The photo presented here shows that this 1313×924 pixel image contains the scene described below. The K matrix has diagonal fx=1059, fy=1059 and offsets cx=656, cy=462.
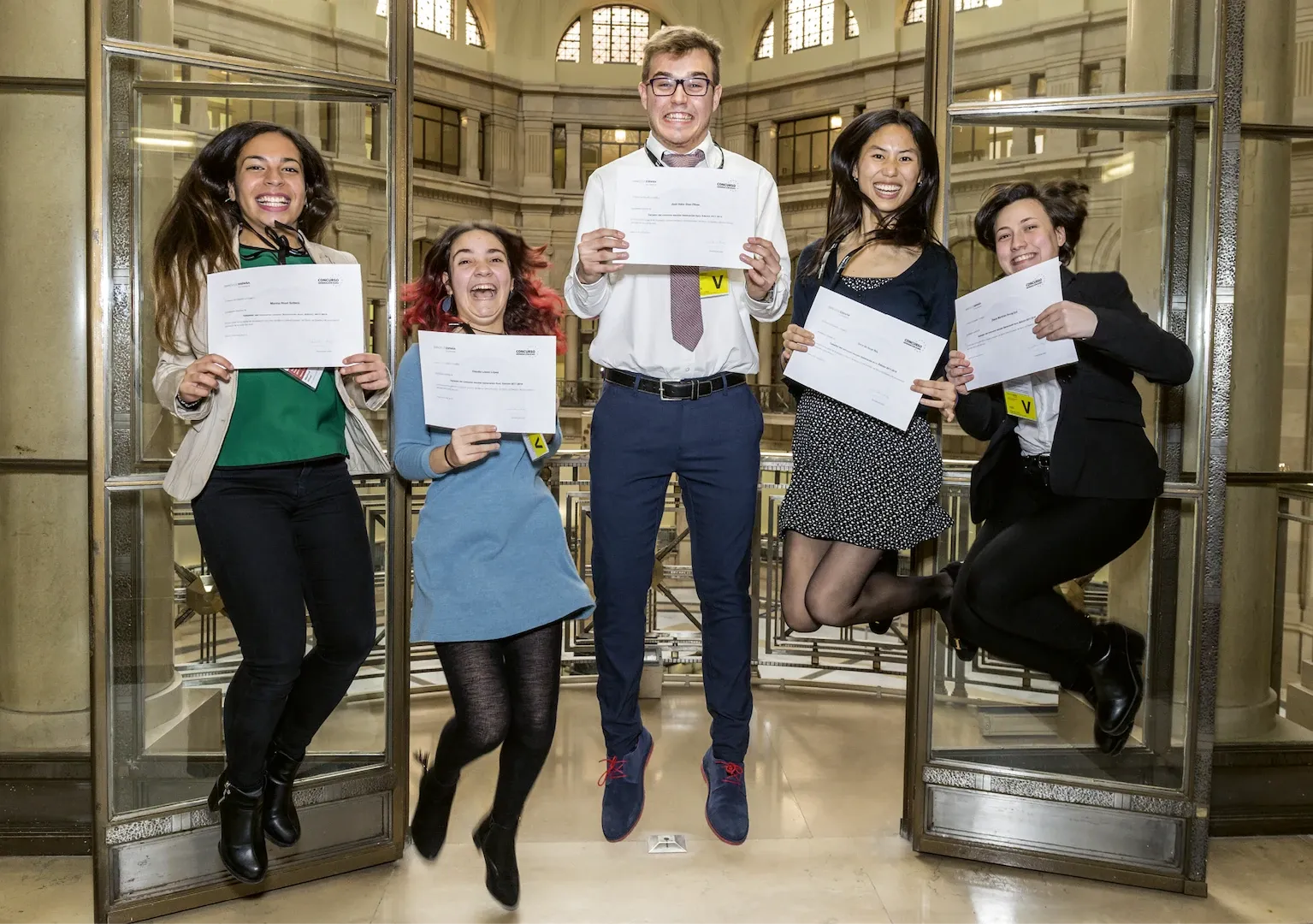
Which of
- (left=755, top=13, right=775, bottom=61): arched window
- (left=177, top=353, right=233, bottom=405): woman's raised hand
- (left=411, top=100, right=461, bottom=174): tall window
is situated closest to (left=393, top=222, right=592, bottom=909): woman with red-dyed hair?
(left=177, top=353, right=233, bottom=405): woman's raised hand

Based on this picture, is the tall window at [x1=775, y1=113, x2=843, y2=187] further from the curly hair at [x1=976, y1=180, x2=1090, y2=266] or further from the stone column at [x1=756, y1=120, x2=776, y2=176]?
the curly hair at [x1=976, y1=180, x2=1090, y2=266]

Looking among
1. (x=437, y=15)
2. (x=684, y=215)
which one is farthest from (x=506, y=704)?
(x=437, y=15)

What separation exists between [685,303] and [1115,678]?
177 cm

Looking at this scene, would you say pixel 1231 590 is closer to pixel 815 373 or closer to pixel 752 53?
pixel 815 373

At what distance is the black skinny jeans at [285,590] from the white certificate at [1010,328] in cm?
176

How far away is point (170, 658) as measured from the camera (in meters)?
3.04

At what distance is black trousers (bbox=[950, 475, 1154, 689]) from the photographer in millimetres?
3072

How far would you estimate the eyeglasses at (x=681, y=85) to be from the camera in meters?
2.74

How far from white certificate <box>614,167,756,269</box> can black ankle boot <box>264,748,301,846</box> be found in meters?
1.62

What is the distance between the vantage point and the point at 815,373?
2.93 meters

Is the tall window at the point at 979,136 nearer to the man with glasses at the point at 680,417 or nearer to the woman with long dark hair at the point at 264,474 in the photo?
the man with glasses at the point at 680,417

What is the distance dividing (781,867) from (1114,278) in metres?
2.00

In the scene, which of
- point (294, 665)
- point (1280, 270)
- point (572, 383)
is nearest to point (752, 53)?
point (572, 383)

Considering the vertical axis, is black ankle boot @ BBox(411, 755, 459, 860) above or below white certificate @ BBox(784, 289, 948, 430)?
below
